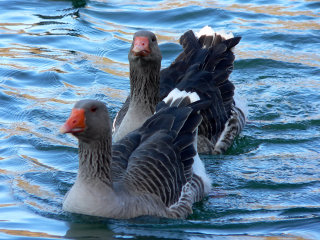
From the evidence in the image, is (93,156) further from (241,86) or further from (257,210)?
(241,86)

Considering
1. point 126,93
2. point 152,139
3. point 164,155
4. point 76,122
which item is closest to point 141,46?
point 152,139

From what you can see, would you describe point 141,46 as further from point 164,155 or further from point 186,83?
point 164,155

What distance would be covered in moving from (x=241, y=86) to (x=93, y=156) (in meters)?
5.75

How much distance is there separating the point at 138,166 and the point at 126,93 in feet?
15.4

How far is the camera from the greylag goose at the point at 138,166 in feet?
22.1

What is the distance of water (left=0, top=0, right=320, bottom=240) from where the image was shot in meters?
7.15

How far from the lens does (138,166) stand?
717 cm

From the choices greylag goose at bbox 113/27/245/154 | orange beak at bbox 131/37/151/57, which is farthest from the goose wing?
greylag goose at bbox 113/27/245/154

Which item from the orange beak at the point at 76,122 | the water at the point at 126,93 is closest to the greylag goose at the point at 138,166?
the orange beak at the point at 76,122

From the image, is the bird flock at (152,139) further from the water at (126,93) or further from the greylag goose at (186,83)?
the water at (126,93)

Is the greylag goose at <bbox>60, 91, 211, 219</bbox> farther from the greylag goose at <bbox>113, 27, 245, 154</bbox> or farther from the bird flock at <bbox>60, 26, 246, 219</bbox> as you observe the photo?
the greylag goose at <bbox>113, 27, 245, 154</bbox>

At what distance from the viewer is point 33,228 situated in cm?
696

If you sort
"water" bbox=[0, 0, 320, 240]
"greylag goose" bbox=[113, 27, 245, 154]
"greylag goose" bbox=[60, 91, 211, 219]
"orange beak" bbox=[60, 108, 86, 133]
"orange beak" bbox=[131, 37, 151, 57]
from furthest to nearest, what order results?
1. "greylag goose" bbox=[113, 27, 245, 154]
2. "orange beak" bbox=[131, 37, 151, 57]
3. "water" bbox=[0, 0, 320, 240]
4. "greylag goose" bbox=[60, 91, 211, 219]
5. "orange beak" bbox=[60, 108, 86, 133]

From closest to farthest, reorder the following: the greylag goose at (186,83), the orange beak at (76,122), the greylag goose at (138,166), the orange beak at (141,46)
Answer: the orange beak at (76,122)
the greylag goose at (138,166)
the orange beak at (141,46)
the greylag goose at (186,83)
